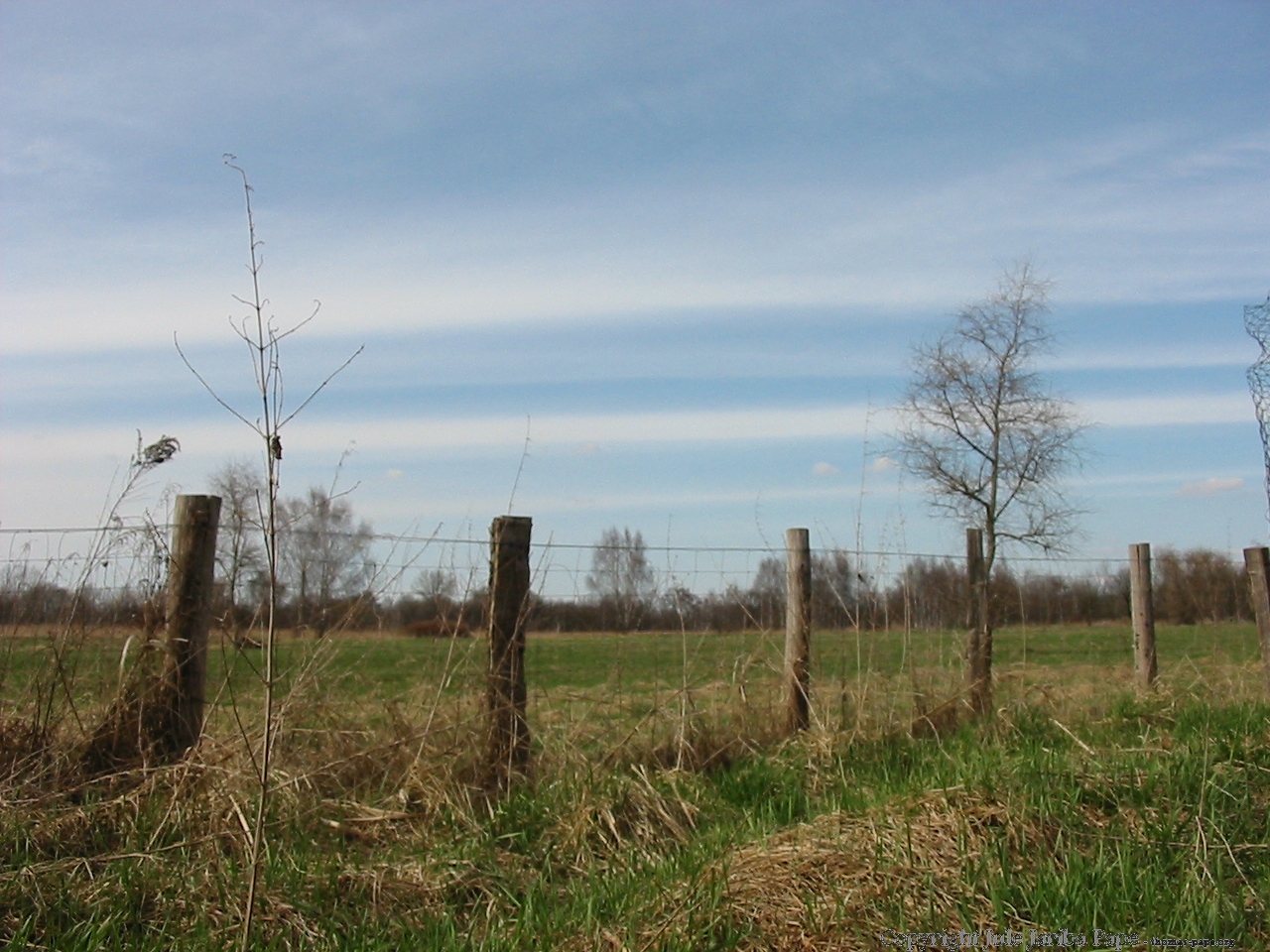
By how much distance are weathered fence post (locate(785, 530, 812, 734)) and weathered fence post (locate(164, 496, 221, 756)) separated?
373 cm

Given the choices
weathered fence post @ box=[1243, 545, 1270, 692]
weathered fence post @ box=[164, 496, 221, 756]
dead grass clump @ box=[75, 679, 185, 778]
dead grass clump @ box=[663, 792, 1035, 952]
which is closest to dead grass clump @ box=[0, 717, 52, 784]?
dead grass clump @ box=[75, 679, 185, 778]

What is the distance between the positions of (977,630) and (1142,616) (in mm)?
2335

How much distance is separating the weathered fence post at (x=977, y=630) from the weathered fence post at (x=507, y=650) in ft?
10.3

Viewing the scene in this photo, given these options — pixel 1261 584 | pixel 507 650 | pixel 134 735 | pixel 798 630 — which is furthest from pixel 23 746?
pixel 1261 584

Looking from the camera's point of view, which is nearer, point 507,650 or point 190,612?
point 190,612

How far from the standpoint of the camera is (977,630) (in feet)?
27.2

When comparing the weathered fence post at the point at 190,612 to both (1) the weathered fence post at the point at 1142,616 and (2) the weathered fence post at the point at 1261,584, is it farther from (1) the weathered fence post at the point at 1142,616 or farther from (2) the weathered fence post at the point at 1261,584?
(1) the weathered fence post at the point at 1142,616

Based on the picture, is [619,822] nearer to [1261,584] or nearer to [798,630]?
[798,630]

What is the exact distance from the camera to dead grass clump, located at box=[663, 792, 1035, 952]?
11.4ft

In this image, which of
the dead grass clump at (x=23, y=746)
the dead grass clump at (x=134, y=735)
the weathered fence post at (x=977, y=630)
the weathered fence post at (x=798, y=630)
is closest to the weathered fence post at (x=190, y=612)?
the dead grass clump at (x=134, y=735)

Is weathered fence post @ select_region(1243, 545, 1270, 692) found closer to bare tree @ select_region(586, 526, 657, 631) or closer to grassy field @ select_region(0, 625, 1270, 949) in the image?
grassy field @ select_region(0, 625, 1270, 949)

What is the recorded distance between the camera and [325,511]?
6.19 metres

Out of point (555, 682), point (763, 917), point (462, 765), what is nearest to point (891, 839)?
point (763, 917)

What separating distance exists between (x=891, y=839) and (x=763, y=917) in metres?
0.74
